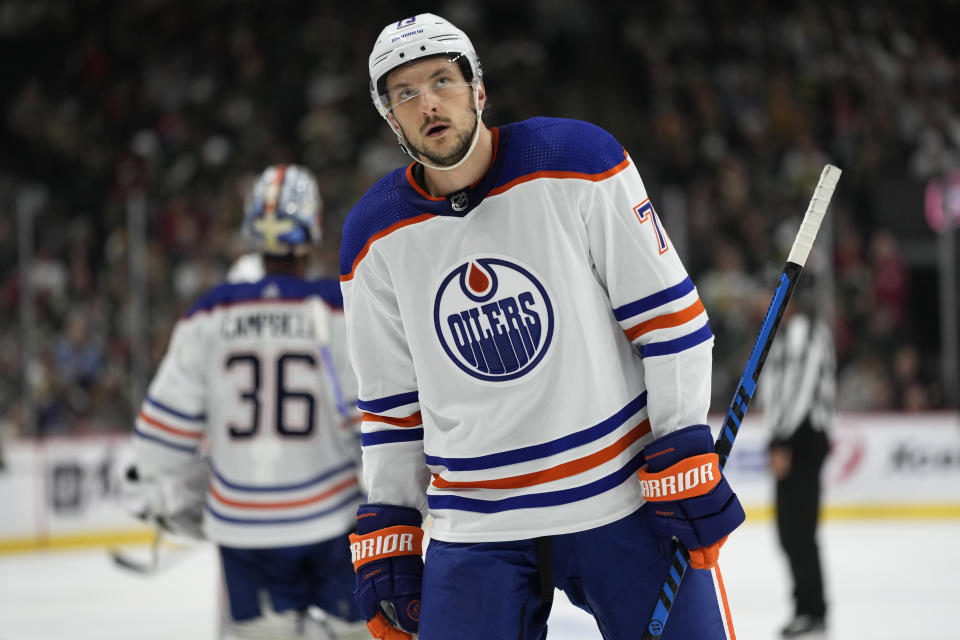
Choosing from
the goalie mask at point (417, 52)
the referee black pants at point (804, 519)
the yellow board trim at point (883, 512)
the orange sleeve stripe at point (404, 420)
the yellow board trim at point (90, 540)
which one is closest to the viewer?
the goalie mask at point (417, 52)

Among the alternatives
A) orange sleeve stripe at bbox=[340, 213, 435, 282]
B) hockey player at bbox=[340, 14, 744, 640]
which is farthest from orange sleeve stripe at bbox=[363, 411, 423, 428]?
orange sleeve stripe at bbox=[340, 213, 435, 282]

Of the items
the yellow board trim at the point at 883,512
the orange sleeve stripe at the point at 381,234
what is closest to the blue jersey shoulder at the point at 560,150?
the orange sleeve stripe at the point at 381,234

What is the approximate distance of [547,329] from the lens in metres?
1.65

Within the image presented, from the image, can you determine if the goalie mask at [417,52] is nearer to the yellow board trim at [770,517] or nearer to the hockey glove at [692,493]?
the hockey glove at [692,493]

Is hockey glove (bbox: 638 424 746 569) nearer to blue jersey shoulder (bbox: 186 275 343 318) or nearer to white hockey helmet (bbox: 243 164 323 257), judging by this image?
blue jersey shoulder (bbox: 186 275 343 318)

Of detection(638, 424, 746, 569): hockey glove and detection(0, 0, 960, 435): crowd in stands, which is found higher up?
detection(0, 0, 960, 435): crowd in stands

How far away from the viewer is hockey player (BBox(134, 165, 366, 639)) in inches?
109

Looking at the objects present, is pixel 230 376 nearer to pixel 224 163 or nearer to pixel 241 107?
pixel 224 163

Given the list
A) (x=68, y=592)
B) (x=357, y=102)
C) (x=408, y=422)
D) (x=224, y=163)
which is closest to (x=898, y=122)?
(x=357, y=102)

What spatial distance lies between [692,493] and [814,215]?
0.47 metres

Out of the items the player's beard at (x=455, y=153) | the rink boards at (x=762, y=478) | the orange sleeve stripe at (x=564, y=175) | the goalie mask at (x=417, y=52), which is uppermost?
the goalie mask at (x=417, y=52)

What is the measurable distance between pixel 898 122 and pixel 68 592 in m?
7.22

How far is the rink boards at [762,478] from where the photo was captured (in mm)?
7215

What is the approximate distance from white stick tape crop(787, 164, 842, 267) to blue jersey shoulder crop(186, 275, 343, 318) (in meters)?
1.27
